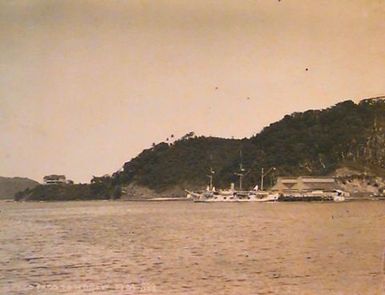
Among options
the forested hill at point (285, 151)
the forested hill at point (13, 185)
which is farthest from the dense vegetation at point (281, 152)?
the forested hill at point (13, 185)

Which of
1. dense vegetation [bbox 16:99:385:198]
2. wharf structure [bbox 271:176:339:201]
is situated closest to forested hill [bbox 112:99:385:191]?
dense vegetation [bbox 16:99:385:198]

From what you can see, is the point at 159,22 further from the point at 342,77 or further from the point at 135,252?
the point at 135,252

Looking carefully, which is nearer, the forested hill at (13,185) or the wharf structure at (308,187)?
the forested hill at (13,185)

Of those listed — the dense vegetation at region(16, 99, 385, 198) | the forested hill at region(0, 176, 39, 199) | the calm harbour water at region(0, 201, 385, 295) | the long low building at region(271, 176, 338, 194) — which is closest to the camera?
the calm harbour water at region(0, 201, 385, 295)

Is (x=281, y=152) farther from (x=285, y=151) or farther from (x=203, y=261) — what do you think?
(x=203, y=261)

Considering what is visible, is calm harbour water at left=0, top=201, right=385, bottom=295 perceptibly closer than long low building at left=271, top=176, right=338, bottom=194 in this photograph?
Yes

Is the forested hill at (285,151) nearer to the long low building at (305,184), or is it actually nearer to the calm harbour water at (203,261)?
the long low building at (305,184)

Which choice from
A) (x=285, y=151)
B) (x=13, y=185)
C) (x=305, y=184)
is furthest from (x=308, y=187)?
(x=13, y=185)

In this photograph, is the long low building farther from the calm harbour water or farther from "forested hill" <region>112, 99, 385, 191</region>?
the calm harbour water
